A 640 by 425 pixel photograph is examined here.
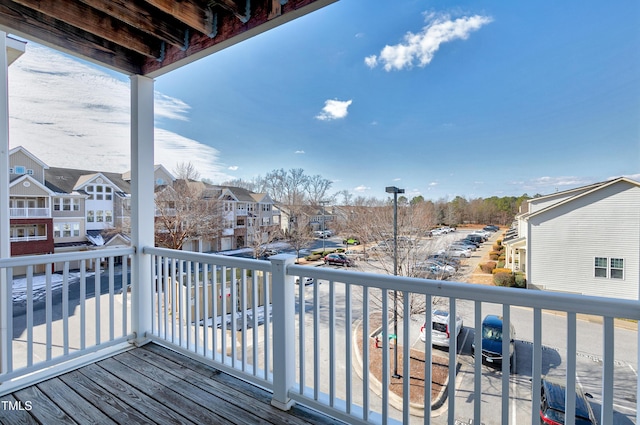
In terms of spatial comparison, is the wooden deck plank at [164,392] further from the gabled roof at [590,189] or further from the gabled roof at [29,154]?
the gabled roof at [590,189]

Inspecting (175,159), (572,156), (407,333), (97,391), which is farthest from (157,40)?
(572,156)

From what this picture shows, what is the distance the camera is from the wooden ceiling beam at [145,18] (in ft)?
6.11

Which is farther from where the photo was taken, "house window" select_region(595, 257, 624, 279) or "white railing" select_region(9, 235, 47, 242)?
A: "white railing" select_region(9, 235, 47, 242)

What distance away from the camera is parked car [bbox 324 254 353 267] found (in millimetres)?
2385

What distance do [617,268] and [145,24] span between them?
118 inches

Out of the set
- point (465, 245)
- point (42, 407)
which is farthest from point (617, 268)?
point (42, 407)

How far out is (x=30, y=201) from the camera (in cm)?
225

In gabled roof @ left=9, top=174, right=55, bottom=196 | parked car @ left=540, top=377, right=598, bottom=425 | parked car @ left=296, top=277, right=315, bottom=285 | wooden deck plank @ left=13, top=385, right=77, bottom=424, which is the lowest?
wooden deck plank @ left=13, top=385, right=77, bottom=424

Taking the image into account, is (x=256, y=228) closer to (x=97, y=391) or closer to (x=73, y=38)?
(x=97, y=391)

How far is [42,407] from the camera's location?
1.79 m

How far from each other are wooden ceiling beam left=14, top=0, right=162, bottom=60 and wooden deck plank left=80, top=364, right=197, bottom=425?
8.05 ft

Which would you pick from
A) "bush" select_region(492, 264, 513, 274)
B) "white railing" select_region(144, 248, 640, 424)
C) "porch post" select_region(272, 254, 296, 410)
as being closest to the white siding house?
"bush" select_region(492, 264, 513, 274)

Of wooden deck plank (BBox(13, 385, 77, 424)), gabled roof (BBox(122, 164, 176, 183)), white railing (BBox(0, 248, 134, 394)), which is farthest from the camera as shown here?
gabled roof (BBox(122, 164, 176, 183))

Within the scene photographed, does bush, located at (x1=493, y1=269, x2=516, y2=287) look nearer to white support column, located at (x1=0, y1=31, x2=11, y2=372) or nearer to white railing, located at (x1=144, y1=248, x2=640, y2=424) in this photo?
white railing, located at (x1=144, y1=248, x2=640, y2=424)
